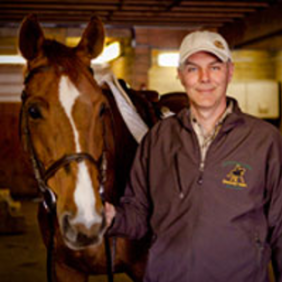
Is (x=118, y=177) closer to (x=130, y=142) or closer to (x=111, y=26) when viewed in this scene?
(x=130, y=142)

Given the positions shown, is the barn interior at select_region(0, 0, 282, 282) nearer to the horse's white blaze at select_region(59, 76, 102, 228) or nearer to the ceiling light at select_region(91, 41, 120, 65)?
the ceiling light at select_region(91, 41, 120, 65)

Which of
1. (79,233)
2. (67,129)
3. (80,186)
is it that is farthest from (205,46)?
(79,233)

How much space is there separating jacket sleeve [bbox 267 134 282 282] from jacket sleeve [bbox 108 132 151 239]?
1.77 feet

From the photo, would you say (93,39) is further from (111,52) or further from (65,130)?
(111,52)

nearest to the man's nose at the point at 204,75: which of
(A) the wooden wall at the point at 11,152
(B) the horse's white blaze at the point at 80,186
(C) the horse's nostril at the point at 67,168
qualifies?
(B) the horse's white blaze at the point at 80,186

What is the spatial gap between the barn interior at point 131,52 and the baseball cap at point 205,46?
10.4 ft

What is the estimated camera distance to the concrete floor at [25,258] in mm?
4754

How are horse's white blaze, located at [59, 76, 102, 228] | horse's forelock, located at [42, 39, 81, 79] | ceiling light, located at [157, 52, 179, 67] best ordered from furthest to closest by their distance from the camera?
ceiling light, located at [157, 52, 179, 67], horse's forelock, located at [42, 39, 81, 79], horse's white blaze, located at [59, 76, 102, 228]

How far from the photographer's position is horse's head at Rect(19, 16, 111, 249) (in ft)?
6.01

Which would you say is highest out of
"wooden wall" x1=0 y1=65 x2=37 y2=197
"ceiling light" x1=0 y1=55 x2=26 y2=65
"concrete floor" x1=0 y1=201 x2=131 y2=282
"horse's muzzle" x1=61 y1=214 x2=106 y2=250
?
"ceiling light" x1=0 y1=55 x2=26 y2=65

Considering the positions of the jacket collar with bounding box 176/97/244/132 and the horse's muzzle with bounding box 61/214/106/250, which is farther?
the jacket collar with bounding box 176/97/244/132

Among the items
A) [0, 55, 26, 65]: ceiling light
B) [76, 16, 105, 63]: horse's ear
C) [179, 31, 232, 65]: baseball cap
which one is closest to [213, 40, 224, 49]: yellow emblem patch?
[179, 31, 232, 65]: baseball cap

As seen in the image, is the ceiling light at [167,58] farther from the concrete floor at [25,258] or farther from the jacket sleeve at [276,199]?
the jacket sleeve at [276,199]

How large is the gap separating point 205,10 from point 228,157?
561cm
